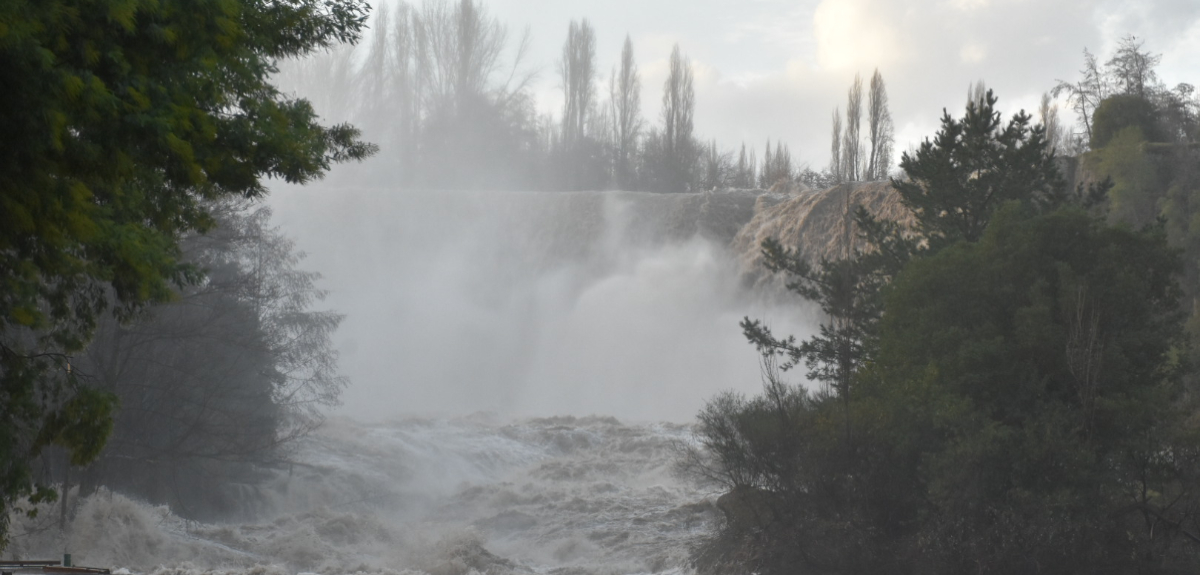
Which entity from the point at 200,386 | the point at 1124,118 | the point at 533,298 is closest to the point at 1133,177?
the point at 1124,118

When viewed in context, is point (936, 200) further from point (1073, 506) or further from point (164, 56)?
point (164, 56)

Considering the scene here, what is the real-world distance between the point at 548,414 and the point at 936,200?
26985 millimetres

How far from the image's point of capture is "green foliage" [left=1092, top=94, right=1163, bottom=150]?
35188mm

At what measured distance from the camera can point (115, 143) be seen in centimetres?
579

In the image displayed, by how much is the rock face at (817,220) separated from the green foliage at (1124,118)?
271 inches

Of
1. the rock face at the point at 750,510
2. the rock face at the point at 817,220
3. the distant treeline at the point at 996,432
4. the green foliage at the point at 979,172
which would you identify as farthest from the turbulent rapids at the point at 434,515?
the rock face at the point at 817,220

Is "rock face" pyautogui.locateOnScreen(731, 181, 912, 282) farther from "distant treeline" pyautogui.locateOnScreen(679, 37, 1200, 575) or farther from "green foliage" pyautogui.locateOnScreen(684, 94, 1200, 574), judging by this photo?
"green foliage" pyautogui.locateOnScreen(684, 94, 1200, 574)

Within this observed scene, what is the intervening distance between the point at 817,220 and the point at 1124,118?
11726 mm

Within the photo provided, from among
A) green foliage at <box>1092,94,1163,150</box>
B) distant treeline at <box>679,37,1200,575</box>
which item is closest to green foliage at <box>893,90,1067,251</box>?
distant treeline at <box>679,37,1200,575</box>

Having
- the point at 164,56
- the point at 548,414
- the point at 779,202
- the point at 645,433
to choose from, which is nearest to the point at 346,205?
the point at 548,414

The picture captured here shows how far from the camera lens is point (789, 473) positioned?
17.7 m

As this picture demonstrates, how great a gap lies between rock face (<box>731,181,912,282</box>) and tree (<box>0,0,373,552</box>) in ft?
103

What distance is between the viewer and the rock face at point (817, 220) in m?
39.6

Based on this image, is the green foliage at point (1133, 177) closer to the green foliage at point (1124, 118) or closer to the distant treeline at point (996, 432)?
the green foliage at point (1124, 118)
